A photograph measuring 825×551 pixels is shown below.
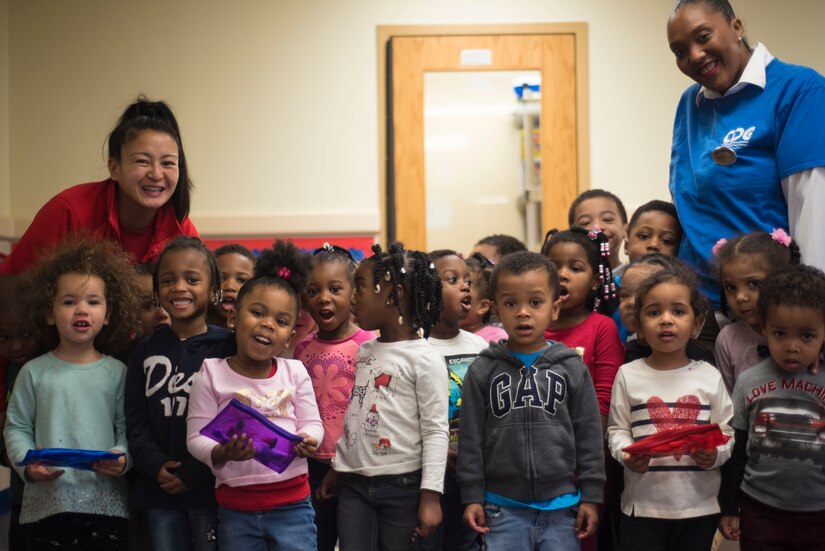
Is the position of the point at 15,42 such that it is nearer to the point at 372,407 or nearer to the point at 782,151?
the point at 372,407

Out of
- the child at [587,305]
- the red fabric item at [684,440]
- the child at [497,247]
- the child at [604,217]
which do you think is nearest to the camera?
the red fabric item at [684,440]

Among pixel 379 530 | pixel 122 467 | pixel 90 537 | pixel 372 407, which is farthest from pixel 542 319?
pixel 90 537

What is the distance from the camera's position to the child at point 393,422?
88.7 inches

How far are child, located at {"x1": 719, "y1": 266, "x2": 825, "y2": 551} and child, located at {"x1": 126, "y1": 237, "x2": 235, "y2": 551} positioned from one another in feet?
4.75

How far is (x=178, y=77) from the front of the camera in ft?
17.9

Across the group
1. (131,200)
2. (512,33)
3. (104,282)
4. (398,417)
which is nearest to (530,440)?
(398,417)

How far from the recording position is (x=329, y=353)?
2.64m

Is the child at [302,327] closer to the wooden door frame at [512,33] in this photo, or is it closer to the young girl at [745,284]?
the young girl at [745,284]

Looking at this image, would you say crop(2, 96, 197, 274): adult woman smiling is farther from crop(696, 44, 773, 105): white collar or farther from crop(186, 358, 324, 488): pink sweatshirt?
crop(696, 44, 773, 105): white collar

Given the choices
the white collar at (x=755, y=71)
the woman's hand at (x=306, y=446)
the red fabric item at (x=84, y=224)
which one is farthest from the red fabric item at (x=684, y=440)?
the red fabric item at (x=84, y=224)

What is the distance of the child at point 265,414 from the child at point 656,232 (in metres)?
1.34

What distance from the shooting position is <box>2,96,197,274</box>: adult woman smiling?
2762 mm

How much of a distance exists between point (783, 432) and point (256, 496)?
4.65 ft

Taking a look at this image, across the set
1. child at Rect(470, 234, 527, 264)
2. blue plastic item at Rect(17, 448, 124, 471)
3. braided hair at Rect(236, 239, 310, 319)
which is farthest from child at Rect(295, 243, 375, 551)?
child at Rect(470, 234, 527, 264)
